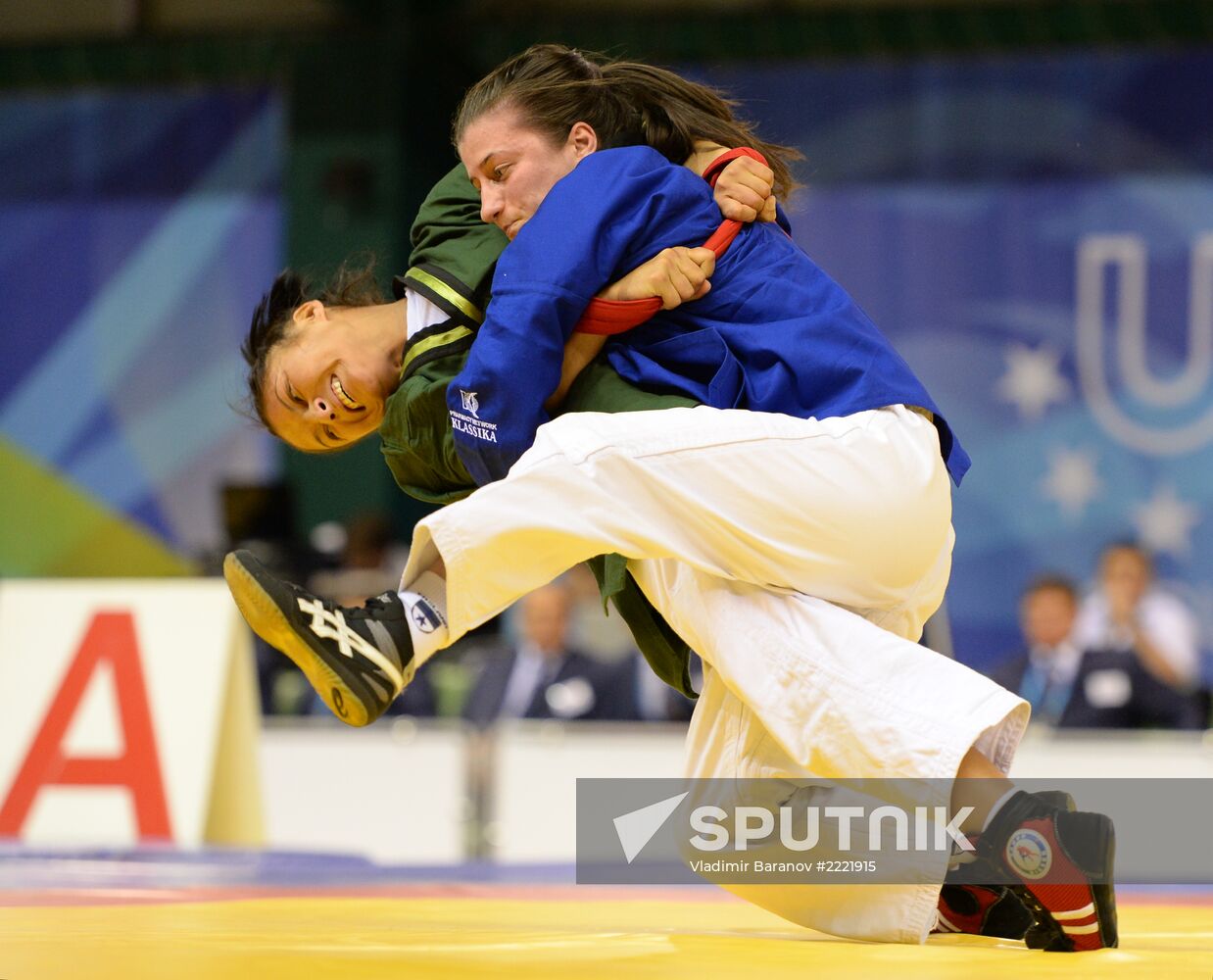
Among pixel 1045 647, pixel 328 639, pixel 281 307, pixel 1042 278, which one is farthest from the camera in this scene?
pixel 1042 278

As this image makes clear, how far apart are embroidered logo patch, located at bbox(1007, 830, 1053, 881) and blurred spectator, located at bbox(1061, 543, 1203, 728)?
4792mm

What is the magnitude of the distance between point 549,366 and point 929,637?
3.52 m

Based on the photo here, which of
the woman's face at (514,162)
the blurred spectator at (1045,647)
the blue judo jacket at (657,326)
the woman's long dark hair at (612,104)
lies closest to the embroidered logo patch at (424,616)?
the blue judo jacket at (657,326)

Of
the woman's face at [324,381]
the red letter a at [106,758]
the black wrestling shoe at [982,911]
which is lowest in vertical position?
the red letter a at [106,758]

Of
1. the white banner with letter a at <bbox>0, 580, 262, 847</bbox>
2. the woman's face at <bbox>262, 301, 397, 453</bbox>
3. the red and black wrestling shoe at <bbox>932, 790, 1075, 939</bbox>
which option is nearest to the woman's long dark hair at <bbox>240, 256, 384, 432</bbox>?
the woman's face at <bbox>262, 301, 397, 453</bbox>

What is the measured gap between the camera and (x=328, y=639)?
210 cm

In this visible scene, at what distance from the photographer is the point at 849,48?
10188mm

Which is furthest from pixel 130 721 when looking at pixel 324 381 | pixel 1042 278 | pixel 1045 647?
pixel 1042 278

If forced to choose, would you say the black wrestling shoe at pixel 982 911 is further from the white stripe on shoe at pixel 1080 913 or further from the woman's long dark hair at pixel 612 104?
the woman's long dark hair at pixel 612 104

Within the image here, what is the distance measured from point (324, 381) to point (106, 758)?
9.15 feet

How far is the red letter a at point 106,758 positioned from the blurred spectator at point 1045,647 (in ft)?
13.5

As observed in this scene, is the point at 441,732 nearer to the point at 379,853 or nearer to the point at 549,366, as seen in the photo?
the point at 379,853

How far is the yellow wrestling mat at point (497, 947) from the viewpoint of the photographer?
6.58ft

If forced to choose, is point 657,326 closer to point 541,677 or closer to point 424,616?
point 424,616
